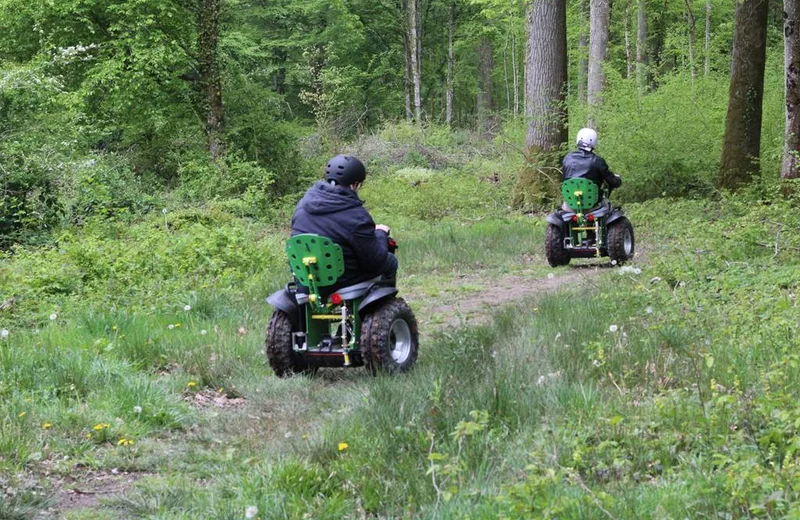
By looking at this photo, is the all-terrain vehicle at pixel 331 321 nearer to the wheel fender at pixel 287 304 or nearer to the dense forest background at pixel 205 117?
the wheel fender at pixel 287 304

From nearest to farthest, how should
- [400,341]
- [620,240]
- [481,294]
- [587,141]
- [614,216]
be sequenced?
[400,341] < [481,294] < [620,240] < [614,216] < [587,141]

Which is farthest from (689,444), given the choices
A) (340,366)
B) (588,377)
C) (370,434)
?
(340,366)

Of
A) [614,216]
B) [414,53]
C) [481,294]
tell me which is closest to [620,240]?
[614,216]

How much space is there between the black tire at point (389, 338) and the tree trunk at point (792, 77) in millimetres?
7455

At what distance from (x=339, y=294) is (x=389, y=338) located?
484 mm

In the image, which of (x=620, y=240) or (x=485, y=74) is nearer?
(x=620, y=240)

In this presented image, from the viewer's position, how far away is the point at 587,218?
411 inches

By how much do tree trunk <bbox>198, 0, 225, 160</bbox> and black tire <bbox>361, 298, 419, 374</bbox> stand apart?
46.0 ft

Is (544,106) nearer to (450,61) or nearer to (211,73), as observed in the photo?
(211,73)

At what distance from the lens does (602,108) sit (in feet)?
53.1

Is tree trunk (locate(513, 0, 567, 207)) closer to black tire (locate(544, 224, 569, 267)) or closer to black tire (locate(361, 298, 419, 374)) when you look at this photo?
black tire (locate(544, 224, 569, 267))

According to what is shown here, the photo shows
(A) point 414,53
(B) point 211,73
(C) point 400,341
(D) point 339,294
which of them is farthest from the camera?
(A) point 414,53

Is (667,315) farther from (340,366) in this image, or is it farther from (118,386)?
(118,386)

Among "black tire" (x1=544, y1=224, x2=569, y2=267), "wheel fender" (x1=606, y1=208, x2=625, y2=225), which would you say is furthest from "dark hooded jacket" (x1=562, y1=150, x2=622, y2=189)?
"black tire" (x1=544, y1=224, x2=569, y2=267)
